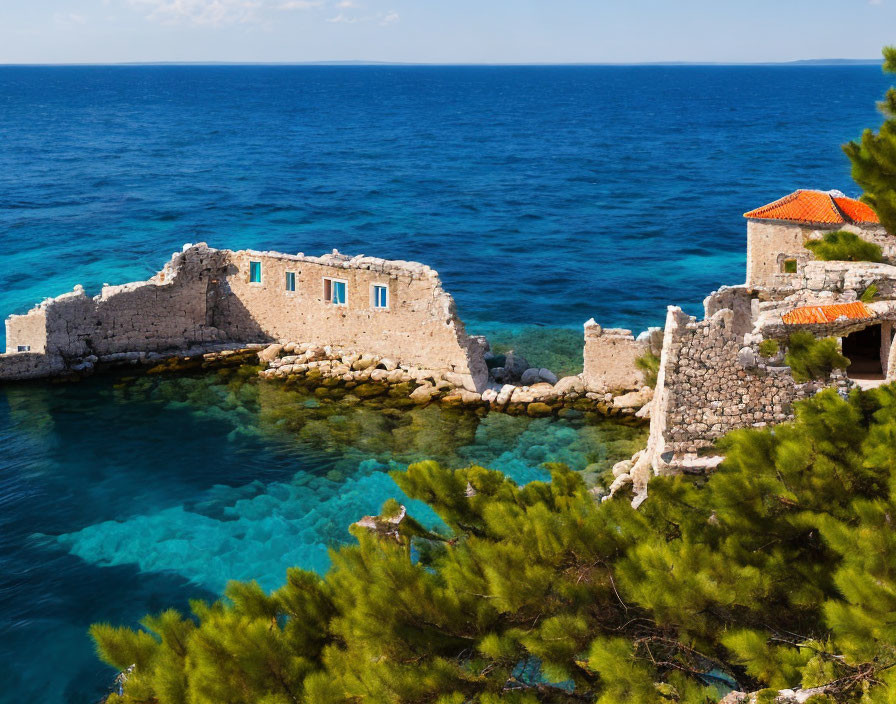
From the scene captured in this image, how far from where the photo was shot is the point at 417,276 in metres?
24.1

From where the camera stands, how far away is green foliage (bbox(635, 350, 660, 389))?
22359 millimetres

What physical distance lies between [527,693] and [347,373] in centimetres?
1634

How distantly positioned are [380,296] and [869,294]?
1329 centimetres

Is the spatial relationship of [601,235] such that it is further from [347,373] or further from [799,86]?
[799,86]

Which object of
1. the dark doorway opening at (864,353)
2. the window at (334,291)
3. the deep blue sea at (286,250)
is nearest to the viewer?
the dark doorway opening at (864,353)

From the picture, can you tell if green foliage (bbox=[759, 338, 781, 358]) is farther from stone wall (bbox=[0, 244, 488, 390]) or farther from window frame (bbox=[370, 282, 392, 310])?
window frame (bbox=[370, 282, 392, 310])

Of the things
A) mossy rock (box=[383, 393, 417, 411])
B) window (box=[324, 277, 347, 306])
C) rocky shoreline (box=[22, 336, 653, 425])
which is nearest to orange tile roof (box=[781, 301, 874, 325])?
rocky shoreline (box=[22, 336, 653, 425])

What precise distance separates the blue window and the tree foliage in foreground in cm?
1463

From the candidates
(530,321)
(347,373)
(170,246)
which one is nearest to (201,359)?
(347,373)

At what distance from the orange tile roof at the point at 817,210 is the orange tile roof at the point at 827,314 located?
305 inches

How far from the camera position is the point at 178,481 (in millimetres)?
20484

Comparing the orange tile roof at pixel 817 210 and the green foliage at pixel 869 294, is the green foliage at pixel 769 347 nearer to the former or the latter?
the green foliage at pixel 869 294

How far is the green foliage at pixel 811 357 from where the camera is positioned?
1339 cm

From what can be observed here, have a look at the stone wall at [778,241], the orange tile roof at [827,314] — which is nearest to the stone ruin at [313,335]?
the stone wall at [778,241]
